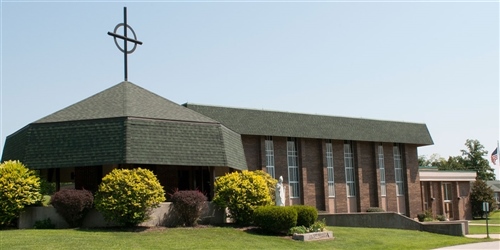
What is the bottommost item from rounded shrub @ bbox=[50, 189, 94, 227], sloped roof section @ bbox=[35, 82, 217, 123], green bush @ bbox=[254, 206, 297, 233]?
green bush @ bbox=[254, 206, 297, 233]

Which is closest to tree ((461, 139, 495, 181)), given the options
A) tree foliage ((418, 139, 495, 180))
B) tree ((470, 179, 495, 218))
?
tree foliage ((418, 139, 495, 180))

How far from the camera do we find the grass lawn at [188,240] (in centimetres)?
1955

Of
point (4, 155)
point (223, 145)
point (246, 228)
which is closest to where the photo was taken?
point (246, 228)

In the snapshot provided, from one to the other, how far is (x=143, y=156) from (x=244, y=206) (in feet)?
16.6

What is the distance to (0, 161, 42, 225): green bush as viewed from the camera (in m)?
23.7

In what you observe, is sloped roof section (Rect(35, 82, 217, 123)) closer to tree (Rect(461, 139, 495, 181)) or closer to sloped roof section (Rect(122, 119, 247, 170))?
sloped roof section (Rect(122, 119, 247, 170))

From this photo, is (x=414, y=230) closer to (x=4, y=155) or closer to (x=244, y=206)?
(x=244, y=206)

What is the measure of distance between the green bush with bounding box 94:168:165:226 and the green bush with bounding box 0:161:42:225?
115 inches

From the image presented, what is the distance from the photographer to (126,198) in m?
23.2

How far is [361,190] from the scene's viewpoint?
42.3 metres

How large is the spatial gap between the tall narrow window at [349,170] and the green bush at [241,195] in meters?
16.8

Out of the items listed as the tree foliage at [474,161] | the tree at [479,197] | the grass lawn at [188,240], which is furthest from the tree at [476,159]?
the grass lawn at [188,240]

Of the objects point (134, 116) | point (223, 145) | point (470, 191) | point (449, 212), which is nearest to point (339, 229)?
point (223, 145)

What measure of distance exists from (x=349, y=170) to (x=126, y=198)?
2308 centimetres
